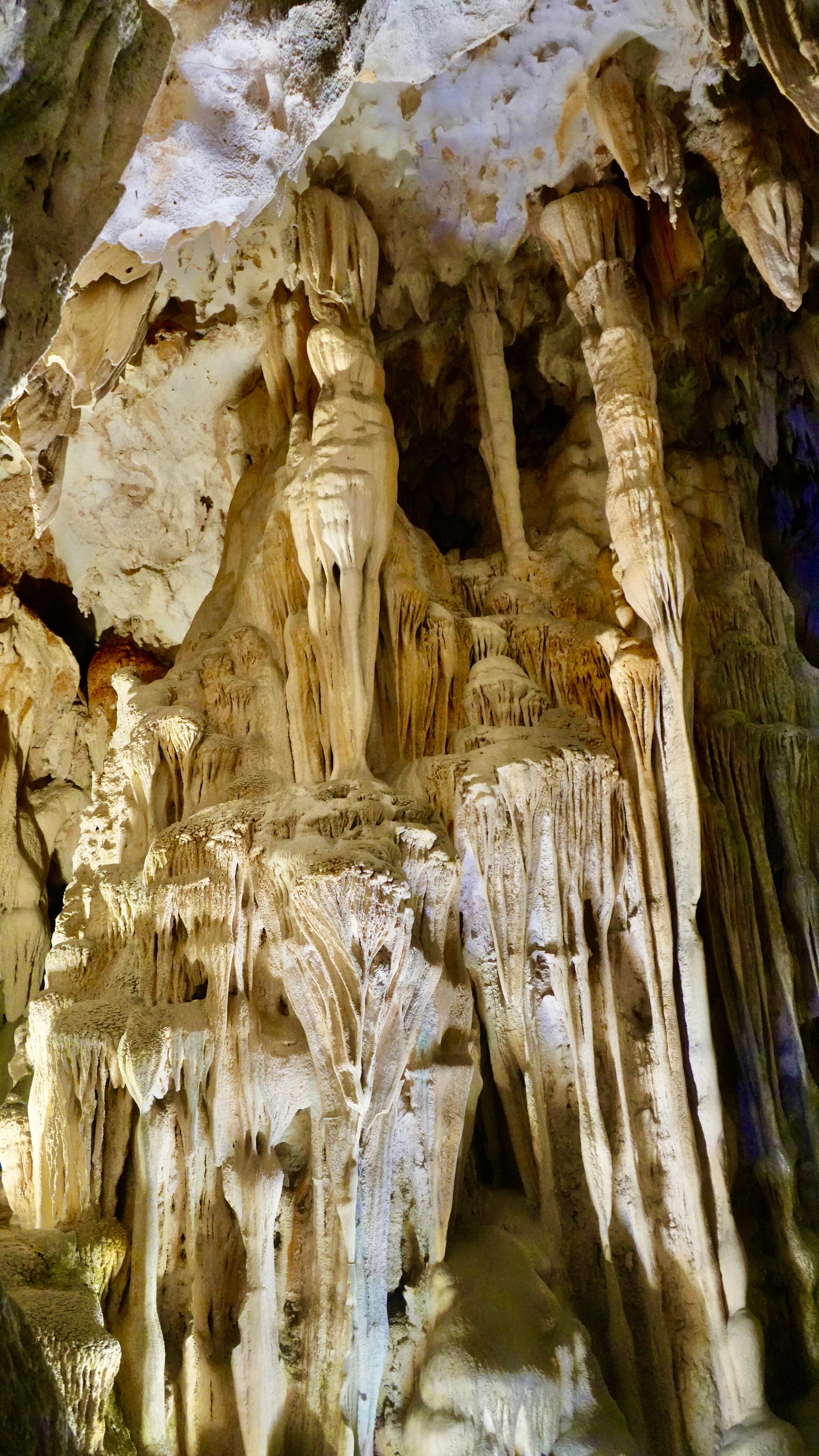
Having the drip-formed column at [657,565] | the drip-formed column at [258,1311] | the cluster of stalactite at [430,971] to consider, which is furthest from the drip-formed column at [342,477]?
the drip-formed column at [258,1311]

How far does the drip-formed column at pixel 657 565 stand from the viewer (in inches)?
220

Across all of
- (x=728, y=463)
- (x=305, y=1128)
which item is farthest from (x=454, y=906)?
(x=728, y=463)

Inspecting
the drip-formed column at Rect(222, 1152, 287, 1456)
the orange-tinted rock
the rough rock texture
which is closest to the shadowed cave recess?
the drip-formed column at Rect(222, 1152, 287, 1456)

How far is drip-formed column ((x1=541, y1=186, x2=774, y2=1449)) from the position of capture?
559 cm

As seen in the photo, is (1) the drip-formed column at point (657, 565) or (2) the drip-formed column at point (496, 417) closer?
(1) the drip-formed column at point (657, 565)

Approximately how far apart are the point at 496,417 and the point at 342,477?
140 cm

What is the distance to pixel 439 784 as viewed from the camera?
6.25m

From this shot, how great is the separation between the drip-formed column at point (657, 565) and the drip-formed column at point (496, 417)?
0.57 meters

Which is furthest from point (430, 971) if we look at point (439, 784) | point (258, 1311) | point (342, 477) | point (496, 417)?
point (496, 417)

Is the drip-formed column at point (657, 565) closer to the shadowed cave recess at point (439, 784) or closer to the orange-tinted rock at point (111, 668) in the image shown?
the shadowed cave recess at point (439, 784)

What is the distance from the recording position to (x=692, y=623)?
23.2ft

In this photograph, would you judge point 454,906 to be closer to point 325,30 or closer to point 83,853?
point 83,853

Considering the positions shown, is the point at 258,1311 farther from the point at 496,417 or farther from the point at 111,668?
the point at 496,417

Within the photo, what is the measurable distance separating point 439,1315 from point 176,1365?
3.77 ft
